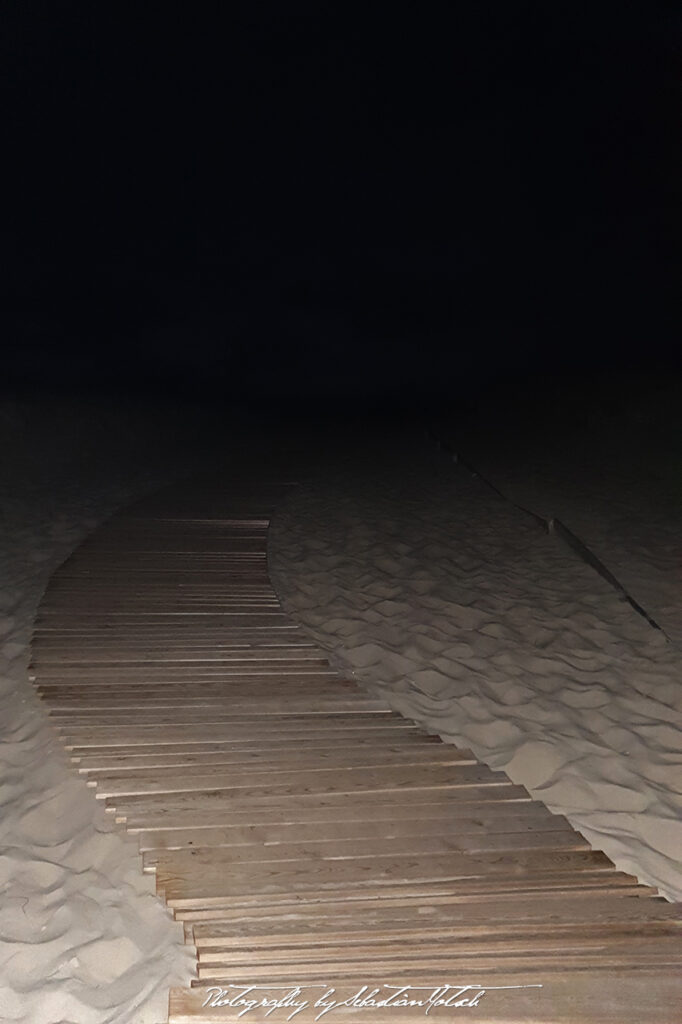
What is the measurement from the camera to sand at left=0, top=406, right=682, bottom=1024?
5.33 ft

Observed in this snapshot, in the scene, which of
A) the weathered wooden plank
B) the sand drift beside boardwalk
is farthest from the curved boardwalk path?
the sand drift beside boardwalk

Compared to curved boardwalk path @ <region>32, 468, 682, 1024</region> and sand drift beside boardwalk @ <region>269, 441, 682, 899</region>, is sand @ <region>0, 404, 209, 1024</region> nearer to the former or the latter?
curved boardwalk path @ <region>32, 468, 682, 1024</region>

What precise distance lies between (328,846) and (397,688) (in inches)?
Answer: 46.9

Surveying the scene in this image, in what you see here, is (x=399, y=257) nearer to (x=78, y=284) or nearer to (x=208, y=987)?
(x=78, y=284)

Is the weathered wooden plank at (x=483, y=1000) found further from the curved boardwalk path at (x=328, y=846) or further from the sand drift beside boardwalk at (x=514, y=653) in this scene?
the sand drift beside boardwalk at (x=514, y=653)

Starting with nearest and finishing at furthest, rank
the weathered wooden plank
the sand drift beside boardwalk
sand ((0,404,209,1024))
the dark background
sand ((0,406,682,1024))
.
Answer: the weathered wooden plank, sand ((0,404,209,1024)), sand ((0,406,682,1024)), the sand drift beside boardwalk, the dark background

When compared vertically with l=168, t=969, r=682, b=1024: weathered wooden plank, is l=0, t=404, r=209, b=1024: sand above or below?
below

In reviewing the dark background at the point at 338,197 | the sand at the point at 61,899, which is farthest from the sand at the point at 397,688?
the dark background at the point at 338,197

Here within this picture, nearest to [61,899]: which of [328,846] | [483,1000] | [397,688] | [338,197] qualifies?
[328,846]

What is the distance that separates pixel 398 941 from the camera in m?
1.56

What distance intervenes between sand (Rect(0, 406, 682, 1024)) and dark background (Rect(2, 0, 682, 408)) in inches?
434

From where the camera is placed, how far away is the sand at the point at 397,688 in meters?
1.62

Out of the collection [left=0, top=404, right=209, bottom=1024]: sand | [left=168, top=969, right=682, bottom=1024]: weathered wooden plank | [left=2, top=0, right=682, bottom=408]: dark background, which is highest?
[left=2, top=0, right=682, bottom=408]: dark background

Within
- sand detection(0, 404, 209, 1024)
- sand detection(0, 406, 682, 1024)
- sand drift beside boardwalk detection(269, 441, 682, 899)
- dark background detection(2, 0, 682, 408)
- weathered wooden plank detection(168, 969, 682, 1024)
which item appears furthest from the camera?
dark background detection(2, 0, 682, 408)
